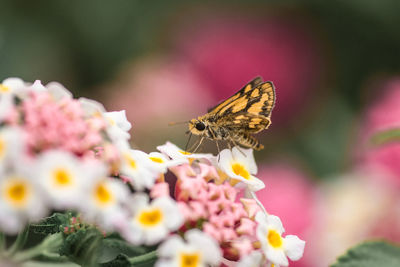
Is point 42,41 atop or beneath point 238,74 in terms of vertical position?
atop

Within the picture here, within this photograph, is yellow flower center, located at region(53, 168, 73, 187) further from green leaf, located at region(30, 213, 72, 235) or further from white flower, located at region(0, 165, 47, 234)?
green leaf, located at region(30, 213, 72, 235)

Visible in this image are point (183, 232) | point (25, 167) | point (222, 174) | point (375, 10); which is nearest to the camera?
point (25, 167)

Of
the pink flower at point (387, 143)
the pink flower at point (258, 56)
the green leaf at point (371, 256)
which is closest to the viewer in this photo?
the green leaf at point (371, 256)

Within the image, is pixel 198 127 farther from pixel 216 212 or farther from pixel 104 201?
pixel 104 201

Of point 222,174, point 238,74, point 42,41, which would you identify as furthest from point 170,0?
point 222,174

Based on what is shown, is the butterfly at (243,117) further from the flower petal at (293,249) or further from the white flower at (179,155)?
the flower petal at (293,249)

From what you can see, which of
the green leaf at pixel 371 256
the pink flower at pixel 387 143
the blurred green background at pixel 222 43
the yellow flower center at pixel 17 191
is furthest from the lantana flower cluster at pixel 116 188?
the blurred green background at pixel 222 43

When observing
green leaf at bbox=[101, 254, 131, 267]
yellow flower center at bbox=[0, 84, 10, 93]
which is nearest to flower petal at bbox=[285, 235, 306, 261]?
green leaf at bbox=[101, 254, 131, 267]

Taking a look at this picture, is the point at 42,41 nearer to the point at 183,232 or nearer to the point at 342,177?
the point at 342,177
